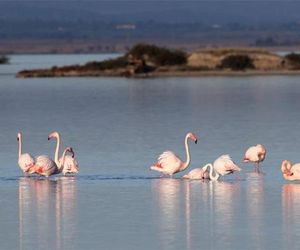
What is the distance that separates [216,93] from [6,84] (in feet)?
34.0

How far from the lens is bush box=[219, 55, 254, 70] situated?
50.5 meters

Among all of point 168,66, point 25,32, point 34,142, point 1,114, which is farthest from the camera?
point 25,32

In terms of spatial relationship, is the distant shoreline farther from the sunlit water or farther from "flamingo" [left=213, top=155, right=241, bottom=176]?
"flamingo" [left=213, top=155, right=241, bottom=176]

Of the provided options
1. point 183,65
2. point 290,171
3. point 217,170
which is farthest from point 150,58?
point 290,171

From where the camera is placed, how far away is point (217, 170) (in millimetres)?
15977

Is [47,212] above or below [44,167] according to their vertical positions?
below

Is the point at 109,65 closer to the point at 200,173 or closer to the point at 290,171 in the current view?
the point at 200,173

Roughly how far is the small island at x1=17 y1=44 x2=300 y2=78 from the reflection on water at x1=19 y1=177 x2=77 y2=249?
Answer: 3409 cm

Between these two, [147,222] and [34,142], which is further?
[34,142]

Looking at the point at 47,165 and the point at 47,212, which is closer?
the point at 47,212

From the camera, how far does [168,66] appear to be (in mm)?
52062

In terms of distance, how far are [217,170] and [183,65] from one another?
36.6 m

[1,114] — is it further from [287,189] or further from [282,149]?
[287,189]

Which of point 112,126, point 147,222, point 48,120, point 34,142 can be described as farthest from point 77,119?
point 147,222
